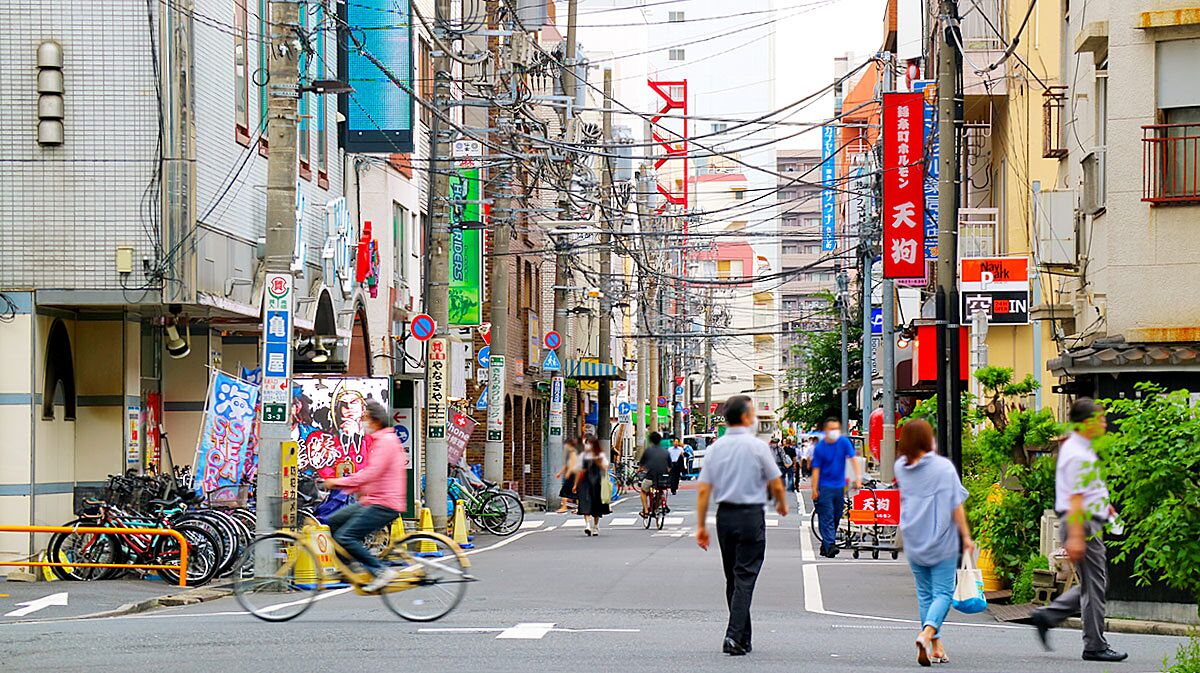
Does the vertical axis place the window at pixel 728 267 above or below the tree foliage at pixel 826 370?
above

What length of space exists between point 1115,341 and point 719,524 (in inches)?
292

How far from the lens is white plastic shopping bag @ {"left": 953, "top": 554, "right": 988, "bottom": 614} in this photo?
13.3m

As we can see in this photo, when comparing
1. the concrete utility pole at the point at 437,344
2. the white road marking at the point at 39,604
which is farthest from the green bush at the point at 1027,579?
the concrete utility pole at the point at 437,344

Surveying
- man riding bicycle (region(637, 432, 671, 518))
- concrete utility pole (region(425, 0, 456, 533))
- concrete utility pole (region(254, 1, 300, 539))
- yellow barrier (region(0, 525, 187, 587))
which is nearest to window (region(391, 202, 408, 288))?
concrete utility pole (region(425, 0, 456, 533))

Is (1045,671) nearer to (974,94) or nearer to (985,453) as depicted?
(985,453)

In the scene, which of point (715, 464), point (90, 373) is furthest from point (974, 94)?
point (715, 464)

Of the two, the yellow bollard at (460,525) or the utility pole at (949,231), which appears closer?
the utility pole at (949,231)

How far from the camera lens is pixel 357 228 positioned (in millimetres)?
35094

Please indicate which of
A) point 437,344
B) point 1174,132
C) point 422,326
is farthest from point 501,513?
point 1174,132

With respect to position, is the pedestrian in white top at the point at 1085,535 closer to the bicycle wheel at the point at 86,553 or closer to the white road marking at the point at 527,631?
the white road marking at the point at 527,631

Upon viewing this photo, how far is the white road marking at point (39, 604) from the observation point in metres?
17.7

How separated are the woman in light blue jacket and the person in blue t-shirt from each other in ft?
42.7

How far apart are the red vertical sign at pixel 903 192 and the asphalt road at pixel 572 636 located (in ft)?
28.5

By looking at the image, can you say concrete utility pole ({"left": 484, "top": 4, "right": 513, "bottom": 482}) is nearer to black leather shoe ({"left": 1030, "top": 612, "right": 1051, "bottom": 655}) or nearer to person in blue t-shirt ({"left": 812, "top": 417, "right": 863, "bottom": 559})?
person in blue t-shirt ({"left": 812, "top": 417, "right": 863, "bottom": 559})
